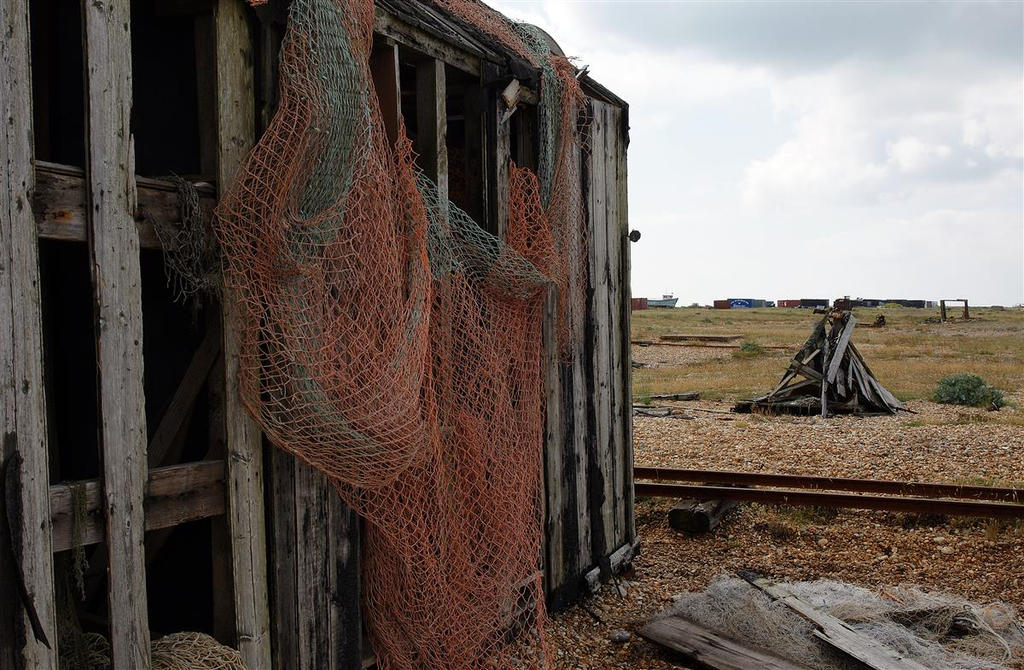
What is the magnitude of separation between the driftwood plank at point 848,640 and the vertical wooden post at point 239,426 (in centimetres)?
318

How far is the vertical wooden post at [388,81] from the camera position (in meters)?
4.07

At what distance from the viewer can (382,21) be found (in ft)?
13.0

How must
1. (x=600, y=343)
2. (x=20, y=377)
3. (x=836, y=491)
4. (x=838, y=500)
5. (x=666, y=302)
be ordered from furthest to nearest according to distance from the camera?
(x=666, y=302)
(x=836, y=491)
(x=838, y=500)
(x=600, y=343)
(x=20, y=377)

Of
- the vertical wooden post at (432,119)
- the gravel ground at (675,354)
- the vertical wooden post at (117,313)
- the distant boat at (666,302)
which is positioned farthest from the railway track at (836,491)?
the distant boat at (666,302)

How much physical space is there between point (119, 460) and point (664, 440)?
→ 949cm

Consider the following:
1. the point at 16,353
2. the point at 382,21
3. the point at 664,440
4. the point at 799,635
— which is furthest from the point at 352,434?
the point at 664,440

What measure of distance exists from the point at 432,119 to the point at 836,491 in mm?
5699

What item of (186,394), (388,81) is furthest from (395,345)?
(388,81)

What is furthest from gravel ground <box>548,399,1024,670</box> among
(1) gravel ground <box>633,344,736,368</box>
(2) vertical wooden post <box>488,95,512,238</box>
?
(1) gravel ground <box>633,344,736,368</box>

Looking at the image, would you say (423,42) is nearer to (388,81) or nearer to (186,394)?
(388,81)

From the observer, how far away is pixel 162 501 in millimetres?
3010

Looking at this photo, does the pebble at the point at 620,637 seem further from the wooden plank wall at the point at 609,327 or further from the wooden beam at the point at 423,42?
the wooden beam at the point at 423,42

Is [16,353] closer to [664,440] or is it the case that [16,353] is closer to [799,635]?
[799,635]

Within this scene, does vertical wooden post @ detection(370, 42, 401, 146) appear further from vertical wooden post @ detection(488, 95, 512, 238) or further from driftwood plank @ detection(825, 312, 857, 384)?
driftwood plank @ detection(825, 312, 857, 384)
